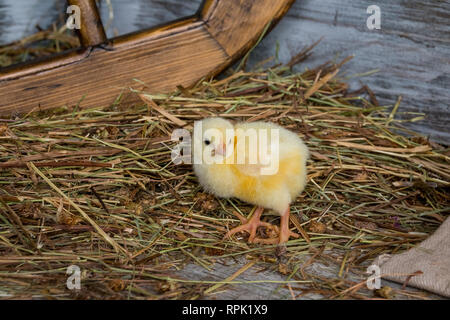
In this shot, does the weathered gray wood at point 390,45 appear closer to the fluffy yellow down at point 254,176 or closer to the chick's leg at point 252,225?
the fluffy yellow down at point 254,176

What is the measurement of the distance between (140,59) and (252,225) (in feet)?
2.39

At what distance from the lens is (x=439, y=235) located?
4.54 feet

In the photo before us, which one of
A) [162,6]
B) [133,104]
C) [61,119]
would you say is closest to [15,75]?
[61,119]

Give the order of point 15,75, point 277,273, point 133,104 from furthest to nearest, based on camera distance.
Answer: point 133,104 < point 15,75 < point 277,273

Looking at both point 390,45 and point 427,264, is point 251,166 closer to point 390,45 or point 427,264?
point 427,264

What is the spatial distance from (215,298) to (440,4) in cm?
132

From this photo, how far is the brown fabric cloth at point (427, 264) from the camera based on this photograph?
3.96 feet

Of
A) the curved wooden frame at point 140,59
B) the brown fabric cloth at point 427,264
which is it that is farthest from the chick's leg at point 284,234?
the curved wooden frame at point 140,59

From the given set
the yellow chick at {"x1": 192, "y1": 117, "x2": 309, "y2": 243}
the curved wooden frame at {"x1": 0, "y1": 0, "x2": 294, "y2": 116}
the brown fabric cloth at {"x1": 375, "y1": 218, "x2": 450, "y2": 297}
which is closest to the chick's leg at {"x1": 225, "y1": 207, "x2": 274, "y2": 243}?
the yellow chick at {"x1": 192, "y1": 117, "x2": 309, "y2": 243}

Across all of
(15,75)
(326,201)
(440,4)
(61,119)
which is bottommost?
(326,201)

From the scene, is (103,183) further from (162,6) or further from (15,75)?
(162,6)

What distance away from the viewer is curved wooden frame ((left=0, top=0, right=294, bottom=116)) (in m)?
1.72

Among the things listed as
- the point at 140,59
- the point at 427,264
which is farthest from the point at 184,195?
the point at 427,264

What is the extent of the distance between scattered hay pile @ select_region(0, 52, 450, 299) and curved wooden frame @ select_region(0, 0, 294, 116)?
0.06m
